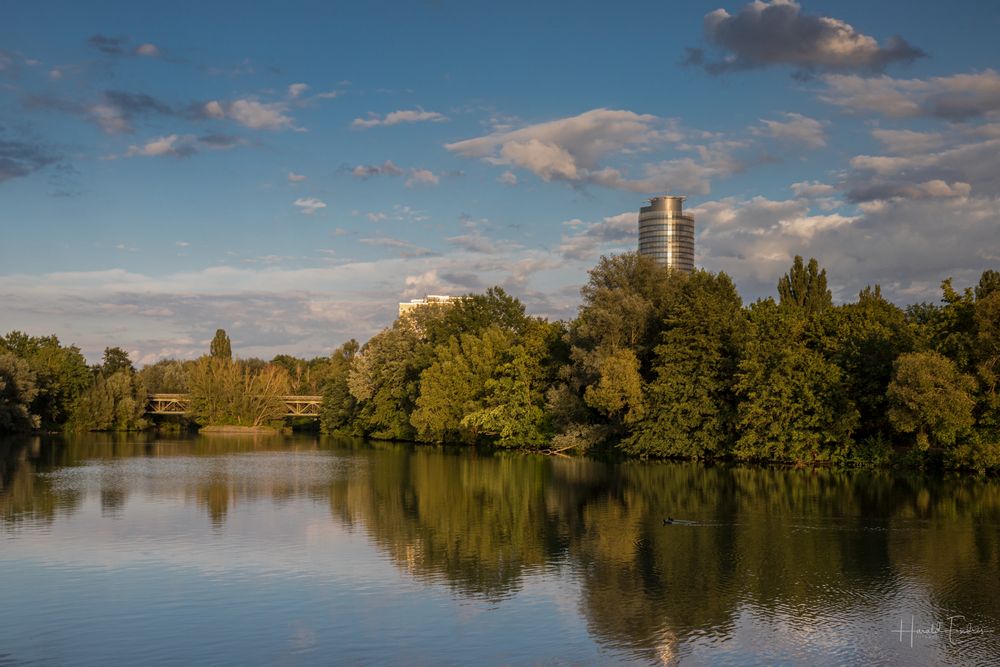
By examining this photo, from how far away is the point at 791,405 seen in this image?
57344 mm

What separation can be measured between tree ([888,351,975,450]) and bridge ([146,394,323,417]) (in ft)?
291

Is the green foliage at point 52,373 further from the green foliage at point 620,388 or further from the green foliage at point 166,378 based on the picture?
the green foliage at point 620,388

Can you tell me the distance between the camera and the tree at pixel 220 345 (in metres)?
141

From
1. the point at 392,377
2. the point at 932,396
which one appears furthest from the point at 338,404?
the point at 932,396

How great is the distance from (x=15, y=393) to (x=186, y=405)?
96.8ft

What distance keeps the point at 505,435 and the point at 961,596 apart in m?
56.3

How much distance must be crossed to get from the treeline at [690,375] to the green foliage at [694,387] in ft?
0.37

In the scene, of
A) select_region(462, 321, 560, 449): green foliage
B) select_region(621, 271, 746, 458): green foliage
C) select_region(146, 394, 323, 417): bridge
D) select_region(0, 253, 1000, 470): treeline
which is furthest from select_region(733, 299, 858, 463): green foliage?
select_region(146, 394, 323, 417): bridge

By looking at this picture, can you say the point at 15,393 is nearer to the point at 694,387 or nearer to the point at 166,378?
the point at 166,378

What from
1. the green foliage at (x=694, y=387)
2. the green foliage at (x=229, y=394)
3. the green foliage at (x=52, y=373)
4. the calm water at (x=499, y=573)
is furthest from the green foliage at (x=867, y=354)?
the green foliage at (x=52, y=373)

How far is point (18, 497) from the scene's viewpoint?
40438 mm

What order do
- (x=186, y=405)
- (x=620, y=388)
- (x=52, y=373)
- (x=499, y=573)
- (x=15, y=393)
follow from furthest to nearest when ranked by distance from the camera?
(x=186, y=405)
(x=52, y=373)
(x=15, y=393)
(x=620, y=388)
(x=499, y=573)

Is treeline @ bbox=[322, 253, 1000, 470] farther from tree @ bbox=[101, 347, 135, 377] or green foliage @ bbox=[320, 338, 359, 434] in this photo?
tree @ bbox=[101, 347, 135, 377]

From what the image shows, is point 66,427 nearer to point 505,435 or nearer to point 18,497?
point 505,435
